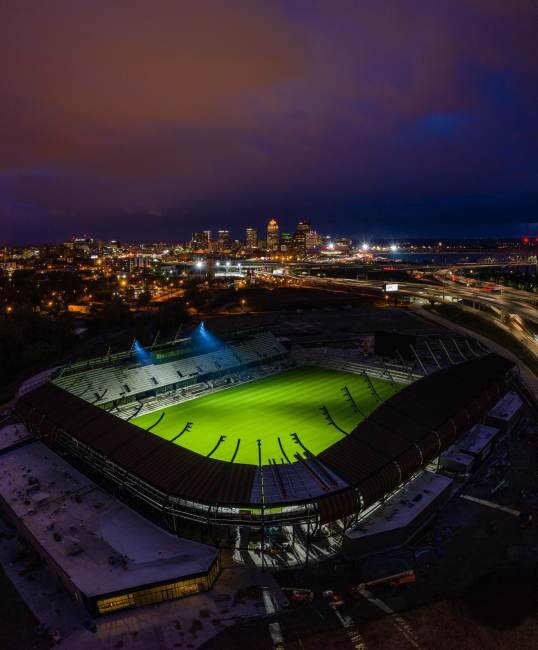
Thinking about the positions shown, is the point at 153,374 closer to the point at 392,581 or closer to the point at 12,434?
the point at 12,434

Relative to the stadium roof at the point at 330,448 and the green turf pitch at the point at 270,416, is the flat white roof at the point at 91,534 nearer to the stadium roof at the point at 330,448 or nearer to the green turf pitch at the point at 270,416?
the stadium roof at the point at 330,448

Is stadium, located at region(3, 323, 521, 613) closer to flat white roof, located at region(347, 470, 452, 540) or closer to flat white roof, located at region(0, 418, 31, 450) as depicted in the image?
Result: flat white roof, located at region(347, 470, 452, 540)

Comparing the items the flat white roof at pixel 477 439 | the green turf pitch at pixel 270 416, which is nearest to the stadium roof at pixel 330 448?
the flat white roof at pixel 477 439

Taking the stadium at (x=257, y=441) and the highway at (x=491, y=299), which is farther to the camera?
the highway at (x=491, y=299)

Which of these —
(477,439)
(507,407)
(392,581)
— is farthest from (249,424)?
(507,407)

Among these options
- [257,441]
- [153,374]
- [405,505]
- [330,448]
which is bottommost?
[405,505]
